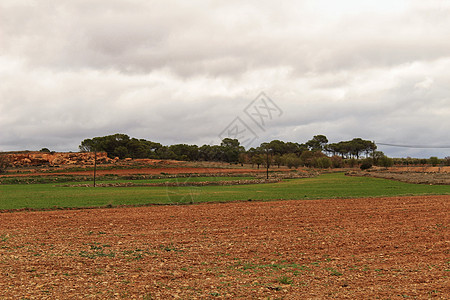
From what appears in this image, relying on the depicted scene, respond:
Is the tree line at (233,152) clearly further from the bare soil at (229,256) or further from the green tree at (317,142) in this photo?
the bare soil at (229,256)

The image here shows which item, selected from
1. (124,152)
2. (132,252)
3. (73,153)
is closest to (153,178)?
(124,152)

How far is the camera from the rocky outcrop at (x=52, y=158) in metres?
112

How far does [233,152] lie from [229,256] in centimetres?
12108

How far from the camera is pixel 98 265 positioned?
11.2 m

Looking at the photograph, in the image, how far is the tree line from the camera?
396 feet

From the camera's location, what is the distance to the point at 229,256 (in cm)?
1223

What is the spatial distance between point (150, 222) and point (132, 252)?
22.4 feet

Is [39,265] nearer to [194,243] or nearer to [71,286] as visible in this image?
[71,286]

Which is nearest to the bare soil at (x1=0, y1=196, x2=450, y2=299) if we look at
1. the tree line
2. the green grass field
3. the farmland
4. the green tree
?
the farmland

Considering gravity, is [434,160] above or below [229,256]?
above

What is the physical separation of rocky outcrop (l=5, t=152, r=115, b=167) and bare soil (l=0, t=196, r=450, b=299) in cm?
9737

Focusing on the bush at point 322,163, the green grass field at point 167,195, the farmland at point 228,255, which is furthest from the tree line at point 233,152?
the farmland at point 228,255

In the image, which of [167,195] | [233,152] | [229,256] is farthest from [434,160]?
[229,256]

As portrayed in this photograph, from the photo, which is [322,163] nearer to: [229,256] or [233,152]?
[233,152]
